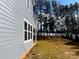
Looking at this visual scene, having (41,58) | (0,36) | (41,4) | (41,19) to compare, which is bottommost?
(41,58)

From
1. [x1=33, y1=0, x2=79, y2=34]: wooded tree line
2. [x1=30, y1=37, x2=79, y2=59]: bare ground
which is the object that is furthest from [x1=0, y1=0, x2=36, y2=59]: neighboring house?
[x1=33, y1=0, x2=79, y2=34]: wooded tree line

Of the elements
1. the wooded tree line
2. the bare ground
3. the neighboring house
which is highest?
the wooded tree line

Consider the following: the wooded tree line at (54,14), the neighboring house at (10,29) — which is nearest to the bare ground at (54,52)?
the neighboring house at (10,29)

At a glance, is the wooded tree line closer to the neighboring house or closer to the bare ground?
the bare ground

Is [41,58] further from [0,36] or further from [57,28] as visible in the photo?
[57,28]

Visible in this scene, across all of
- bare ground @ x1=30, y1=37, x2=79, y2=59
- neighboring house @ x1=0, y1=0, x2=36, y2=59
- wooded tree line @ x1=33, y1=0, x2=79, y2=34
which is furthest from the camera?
wooded tree line @ x1=33, y1=0, x2=79, y2=34

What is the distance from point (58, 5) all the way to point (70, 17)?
5881 mm

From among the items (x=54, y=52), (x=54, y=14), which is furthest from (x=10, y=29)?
(x=54, y=14)

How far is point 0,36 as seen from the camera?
5.20 m

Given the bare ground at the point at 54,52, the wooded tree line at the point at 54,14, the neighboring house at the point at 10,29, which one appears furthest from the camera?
the wooded tree line at the point at 54,14

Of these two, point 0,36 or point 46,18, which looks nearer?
point 0,36

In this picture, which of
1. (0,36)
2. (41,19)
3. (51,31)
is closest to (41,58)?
(0,36)

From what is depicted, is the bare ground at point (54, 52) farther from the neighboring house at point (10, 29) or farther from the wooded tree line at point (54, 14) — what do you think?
the wooded tree line at point (54, 14)

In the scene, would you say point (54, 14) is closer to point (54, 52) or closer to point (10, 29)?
point (54, 52)
